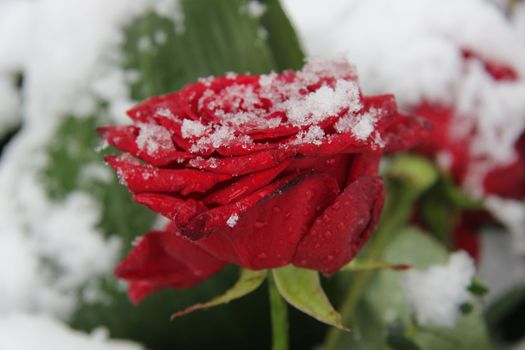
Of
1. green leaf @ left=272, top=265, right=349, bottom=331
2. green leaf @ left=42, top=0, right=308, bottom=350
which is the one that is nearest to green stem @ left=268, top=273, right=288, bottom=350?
green leaf @ left=272, top=265, right=349, bottom=331

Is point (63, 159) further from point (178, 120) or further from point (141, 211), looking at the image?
point (178, 120)

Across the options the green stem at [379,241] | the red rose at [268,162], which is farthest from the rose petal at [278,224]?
the green stem at [379,241]

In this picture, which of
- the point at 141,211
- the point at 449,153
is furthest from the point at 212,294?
the point at 449,153

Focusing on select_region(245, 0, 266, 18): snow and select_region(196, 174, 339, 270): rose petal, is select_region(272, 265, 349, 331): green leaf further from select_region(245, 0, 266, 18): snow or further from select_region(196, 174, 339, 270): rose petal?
select_region(245, 0, 266, 18): snow

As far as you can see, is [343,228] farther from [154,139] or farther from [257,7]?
[257,7]

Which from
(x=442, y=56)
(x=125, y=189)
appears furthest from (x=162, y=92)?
(x=442, y=56)
